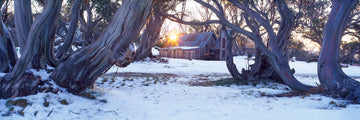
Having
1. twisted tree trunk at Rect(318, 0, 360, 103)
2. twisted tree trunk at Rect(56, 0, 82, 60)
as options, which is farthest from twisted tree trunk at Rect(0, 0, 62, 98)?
twisted tree trunk at Rect(318, 0, 360, 103)

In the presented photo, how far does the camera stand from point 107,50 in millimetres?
5270

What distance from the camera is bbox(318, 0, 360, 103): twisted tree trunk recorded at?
18.7 ft

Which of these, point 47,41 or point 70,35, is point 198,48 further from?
point 47,41

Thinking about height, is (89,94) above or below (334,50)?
below

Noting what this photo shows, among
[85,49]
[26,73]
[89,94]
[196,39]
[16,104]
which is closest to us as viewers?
[16,104]

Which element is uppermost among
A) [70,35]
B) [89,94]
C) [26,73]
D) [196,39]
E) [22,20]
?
[196,39]

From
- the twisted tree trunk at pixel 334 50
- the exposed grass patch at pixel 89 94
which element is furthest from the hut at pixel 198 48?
the exposed grass patch at pixel 89 94

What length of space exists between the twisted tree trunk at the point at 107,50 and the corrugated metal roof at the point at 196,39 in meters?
30.0

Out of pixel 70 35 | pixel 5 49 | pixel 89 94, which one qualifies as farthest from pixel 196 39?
pixel 5 49

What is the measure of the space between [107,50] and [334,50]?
557 centimetres

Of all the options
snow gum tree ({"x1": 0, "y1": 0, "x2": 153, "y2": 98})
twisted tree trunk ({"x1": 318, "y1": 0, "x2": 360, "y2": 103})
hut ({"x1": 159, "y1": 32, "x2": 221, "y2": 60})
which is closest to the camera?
snow gum tree ({"x1": 0, "y1": 0, "x2": 153, "y2": 98})

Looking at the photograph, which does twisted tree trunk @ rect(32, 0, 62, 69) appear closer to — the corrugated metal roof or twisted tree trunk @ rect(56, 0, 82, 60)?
twisted tree trunk @ rect(56, 0, 82, 60)

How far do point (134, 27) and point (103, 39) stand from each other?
0.77 meters

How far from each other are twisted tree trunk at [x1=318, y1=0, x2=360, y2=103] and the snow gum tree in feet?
15.0
